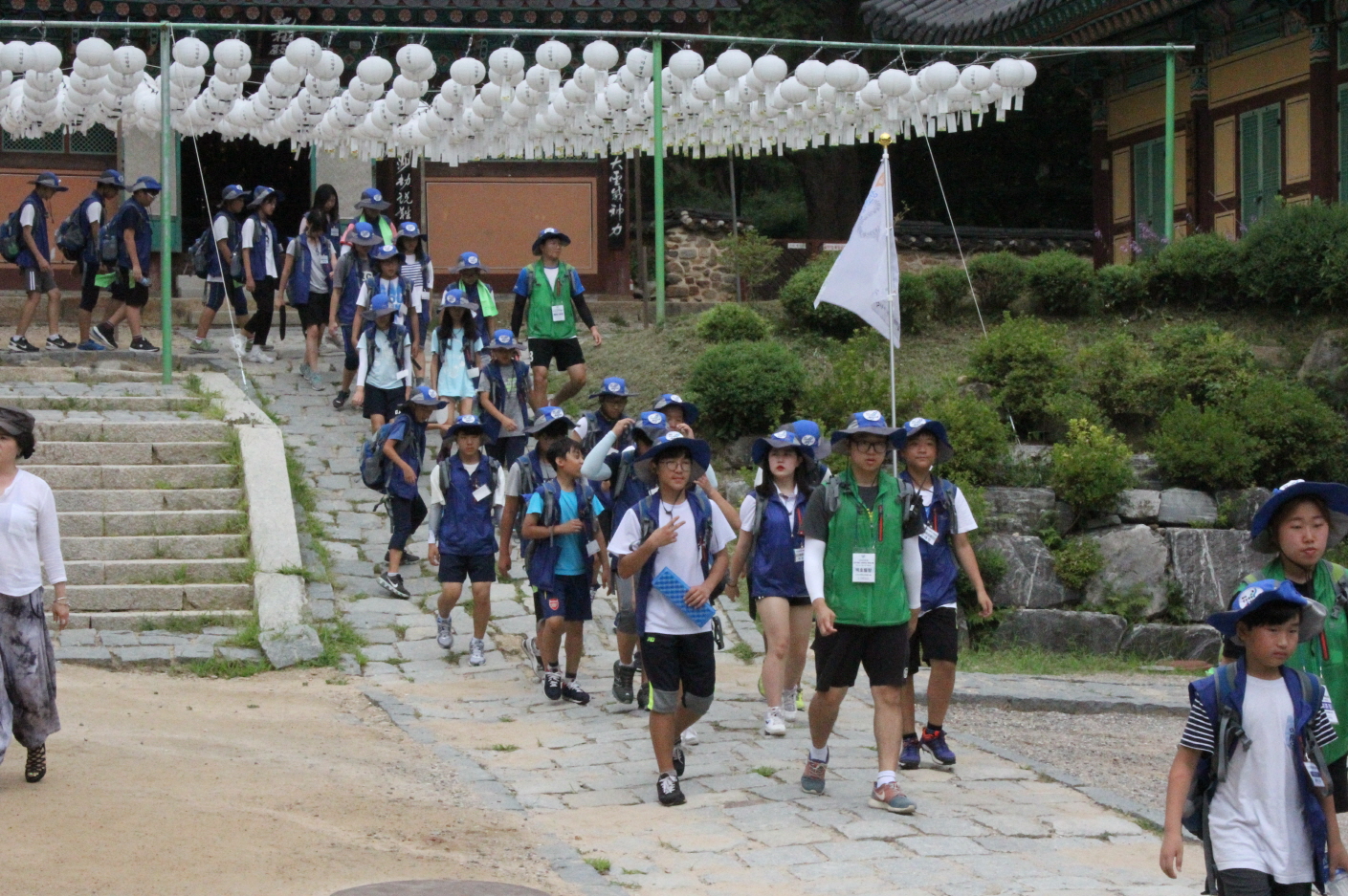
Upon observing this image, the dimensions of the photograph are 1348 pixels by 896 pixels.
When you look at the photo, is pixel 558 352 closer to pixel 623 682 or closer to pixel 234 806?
pixel 623 682

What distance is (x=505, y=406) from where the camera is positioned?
529 inches

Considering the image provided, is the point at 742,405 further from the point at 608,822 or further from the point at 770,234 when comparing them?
the point at 770,234

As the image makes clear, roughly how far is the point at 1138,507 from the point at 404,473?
5.94m

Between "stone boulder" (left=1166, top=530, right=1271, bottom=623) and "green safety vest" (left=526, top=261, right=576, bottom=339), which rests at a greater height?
"green safety vest" (left=526, top=261, right=576, bottom=339)

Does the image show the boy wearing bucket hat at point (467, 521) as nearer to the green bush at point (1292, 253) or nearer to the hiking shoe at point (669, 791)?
the hiking shoe at point (669, 791)

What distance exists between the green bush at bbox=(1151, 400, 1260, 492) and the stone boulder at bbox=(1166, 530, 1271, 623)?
20.3 inches

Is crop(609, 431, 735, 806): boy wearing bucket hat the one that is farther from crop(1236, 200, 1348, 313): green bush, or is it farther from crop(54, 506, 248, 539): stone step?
crop(1236, 200, 1348, 313): green bush

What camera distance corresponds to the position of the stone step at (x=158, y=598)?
11609 mm

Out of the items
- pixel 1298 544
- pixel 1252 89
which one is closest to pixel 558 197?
pixel 1252 89

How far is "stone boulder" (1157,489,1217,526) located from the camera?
13.5 meters

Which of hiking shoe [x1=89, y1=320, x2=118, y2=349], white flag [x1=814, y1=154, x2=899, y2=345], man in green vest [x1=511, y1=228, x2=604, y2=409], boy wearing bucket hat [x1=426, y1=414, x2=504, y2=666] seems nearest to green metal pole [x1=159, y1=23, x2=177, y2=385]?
hiking shoe [x1=89, y1=320, x2=118, y2=349]

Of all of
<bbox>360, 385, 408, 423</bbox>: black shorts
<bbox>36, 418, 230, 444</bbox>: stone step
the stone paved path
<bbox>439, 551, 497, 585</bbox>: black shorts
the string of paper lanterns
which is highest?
the string of paper lanterns

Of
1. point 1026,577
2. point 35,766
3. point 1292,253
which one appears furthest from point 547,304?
point 35,766

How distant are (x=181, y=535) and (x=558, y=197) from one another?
35.1ft
